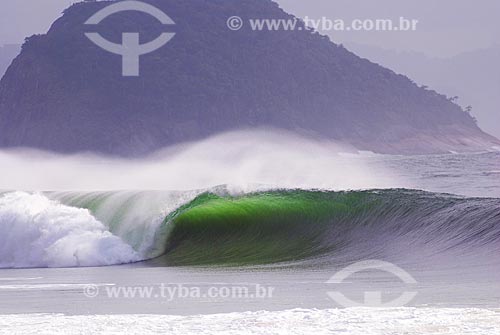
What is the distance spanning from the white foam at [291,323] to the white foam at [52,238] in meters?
11.1

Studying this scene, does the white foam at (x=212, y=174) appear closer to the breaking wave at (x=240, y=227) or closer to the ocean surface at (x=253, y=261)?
the ocean surface at (x=253, y=261)

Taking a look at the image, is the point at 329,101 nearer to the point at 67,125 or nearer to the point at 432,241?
the point at 67,125

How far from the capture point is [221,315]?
30.1 feet

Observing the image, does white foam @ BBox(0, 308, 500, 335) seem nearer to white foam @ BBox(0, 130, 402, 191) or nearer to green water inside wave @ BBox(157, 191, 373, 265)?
green water inside wave @ BBox(157, 191, 373, 265)

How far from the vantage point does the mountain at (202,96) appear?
6506 inches

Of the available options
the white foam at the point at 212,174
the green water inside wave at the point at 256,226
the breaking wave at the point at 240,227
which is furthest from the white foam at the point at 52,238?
the white foam at the point at 212,174

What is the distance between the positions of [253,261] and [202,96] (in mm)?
154059

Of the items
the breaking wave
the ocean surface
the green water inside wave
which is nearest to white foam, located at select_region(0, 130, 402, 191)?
the green water inside wave

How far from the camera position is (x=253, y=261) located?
726 inches

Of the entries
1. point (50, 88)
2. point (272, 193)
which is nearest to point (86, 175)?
point (272, 193)

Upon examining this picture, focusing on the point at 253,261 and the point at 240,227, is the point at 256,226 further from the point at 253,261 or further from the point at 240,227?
the point at 253,261

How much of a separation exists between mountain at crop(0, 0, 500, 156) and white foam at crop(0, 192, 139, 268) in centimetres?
13275

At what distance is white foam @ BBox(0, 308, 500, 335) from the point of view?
7.94 meters

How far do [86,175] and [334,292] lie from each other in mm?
31170
